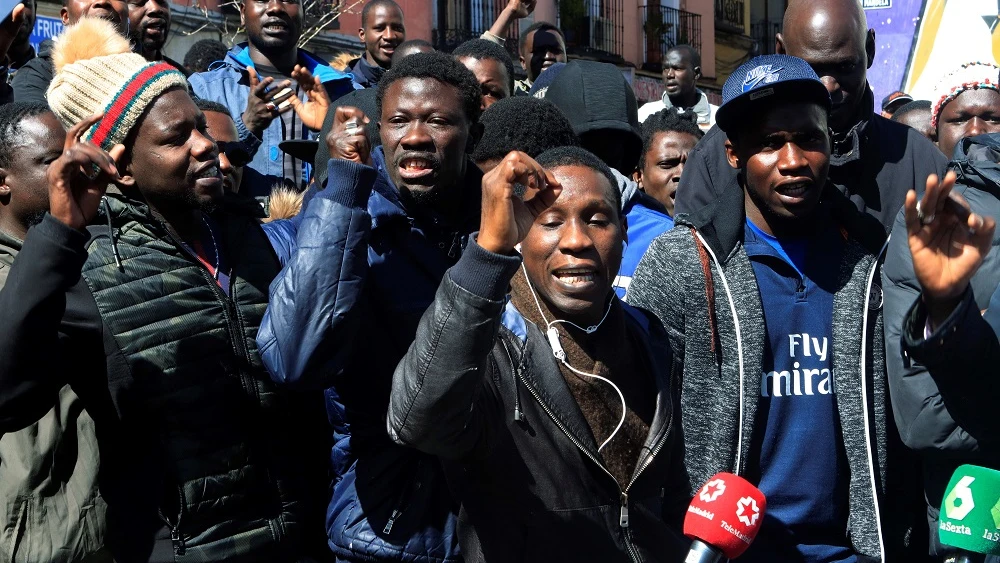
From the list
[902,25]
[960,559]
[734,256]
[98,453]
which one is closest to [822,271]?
[734,256]

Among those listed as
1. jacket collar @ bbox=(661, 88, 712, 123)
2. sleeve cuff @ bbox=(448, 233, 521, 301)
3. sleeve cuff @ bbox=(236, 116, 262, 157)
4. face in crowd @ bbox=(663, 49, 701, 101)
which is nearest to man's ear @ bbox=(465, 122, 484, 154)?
sleeve cuff @ bbox=(448, 233, 521, 301)

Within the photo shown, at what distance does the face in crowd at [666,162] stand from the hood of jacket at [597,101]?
1238mm

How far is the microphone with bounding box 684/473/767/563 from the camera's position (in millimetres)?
2900

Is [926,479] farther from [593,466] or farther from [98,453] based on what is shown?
[98,453]

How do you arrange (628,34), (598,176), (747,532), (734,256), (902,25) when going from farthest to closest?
(628,34) < (902,25) < (734,256) < (598,176) < (747,532)

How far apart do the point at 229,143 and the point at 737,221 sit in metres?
2.15

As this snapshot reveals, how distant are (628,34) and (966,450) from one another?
2874cm

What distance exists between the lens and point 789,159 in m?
3.93

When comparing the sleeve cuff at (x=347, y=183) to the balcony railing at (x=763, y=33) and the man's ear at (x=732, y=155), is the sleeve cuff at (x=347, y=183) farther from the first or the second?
the balcony railing at (x=763, y=33)

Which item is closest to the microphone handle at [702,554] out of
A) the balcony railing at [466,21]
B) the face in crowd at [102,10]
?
the face in crowd at [102,10]

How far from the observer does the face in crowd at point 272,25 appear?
22.2 feet

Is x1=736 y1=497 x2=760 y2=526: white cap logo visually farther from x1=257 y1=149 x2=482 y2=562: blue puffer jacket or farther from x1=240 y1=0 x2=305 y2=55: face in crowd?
x1=240 y1=0 x2=305 y2=55: face in crowd

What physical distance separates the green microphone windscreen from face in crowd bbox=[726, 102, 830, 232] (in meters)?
1.15

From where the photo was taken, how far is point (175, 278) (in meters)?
3.61
